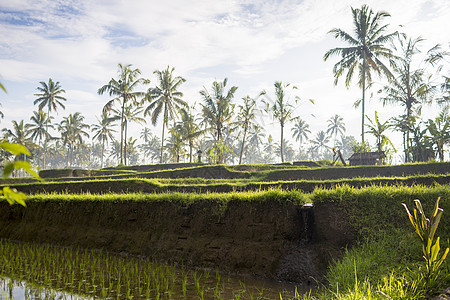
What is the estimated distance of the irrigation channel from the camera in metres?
4.96

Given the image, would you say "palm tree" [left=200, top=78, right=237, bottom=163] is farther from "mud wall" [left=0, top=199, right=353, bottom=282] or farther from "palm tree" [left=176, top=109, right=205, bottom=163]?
"mud wall" [left=0, top=199, right=353, bottom=282]

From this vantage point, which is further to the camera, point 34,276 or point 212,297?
point 34,276

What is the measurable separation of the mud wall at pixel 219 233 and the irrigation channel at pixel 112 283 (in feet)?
1.43

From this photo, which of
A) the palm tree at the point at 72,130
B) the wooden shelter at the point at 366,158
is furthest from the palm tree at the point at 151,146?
the wooden shelter at the point at 366,158

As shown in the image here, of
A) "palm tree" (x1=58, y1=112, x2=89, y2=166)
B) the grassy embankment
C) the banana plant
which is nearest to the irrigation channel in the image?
the grassy embankment

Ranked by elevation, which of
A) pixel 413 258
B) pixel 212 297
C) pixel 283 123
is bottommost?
pixel 212 297

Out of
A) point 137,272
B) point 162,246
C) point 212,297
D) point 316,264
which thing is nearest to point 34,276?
point 137,272

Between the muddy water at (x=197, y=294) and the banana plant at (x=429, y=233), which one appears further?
the muddy water at (x=197, y=294)

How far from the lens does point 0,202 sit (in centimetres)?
1124

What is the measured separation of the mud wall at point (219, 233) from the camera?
21.3ft

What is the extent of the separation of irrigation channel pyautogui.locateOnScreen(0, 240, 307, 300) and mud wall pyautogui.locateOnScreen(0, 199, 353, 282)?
44cm

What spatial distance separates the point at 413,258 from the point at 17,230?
1052 cm

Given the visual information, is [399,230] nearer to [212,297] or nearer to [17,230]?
[212,297]

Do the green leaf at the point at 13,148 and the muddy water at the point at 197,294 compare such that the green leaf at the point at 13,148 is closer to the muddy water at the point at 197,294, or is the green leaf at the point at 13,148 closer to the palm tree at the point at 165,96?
the muddy water at the point at 197,294
